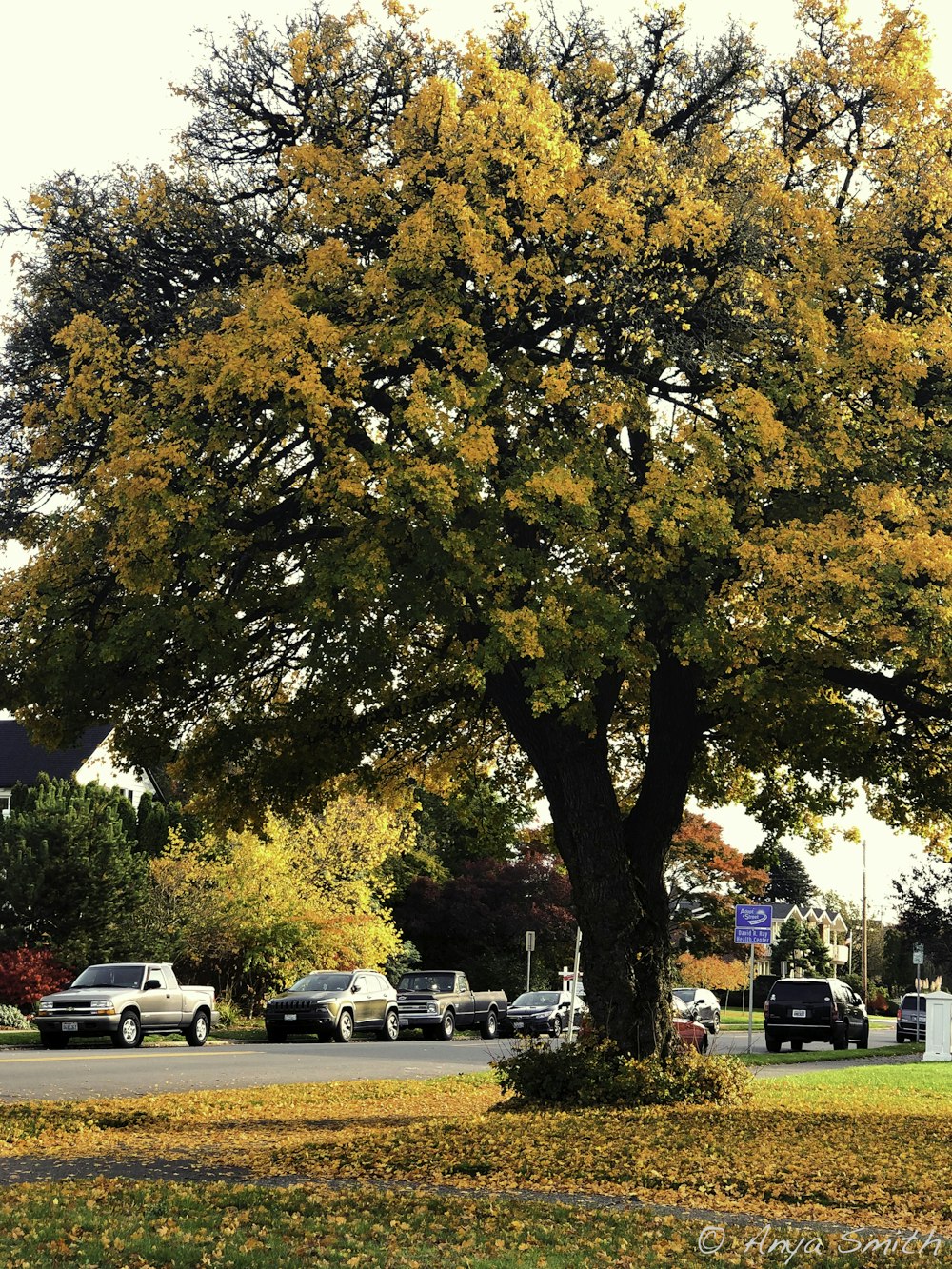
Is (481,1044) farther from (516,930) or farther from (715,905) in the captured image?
(715,905)

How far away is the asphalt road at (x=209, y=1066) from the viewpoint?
63.2 ft

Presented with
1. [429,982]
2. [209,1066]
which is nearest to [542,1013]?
[429,982]

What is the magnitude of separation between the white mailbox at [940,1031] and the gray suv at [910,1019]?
14616 millimetres

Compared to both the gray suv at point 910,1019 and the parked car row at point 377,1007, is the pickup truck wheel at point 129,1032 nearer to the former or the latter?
the parked car row at point 377,1007

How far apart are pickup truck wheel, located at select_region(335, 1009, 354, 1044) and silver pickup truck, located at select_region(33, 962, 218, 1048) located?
3.36 m

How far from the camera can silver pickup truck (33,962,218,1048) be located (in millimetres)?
27953

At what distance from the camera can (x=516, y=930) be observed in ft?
164

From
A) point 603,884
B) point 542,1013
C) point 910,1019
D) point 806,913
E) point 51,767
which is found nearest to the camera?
point 603,884

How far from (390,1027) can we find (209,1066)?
491 inches

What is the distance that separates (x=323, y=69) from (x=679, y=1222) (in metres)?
11.5

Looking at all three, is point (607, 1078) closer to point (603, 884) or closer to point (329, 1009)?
point (603, 884)

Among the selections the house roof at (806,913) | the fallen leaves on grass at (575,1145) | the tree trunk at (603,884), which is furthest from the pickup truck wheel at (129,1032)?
the house roof at (806,913)

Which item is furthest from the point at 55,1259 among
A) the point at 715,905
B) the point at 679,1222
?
the point at 715,905

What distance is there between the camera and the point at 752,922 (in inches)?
1067
